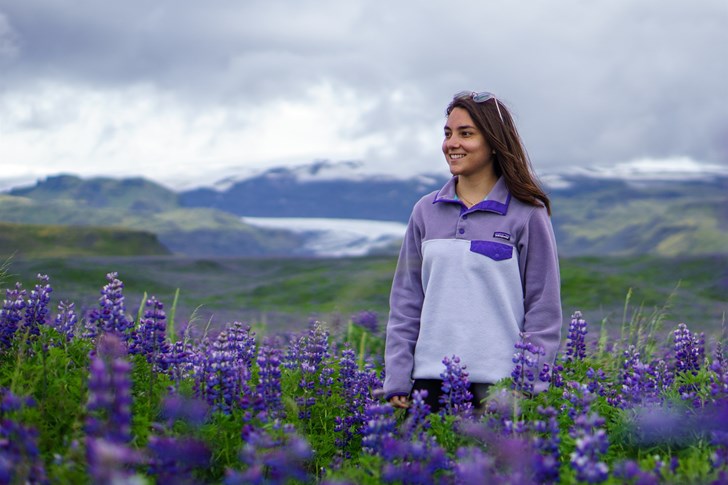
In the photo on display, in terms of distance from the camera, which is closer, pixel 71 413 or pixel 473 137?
pixel 71 413

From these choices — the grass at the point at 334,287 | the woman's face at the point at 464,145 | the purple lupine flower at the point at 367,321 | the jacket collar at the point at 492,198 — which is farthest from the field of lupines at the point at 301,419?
the grass at the point at 334,287

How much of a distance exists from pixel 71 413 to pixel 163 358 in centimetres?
112

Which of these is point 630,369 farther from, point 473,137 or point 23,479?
point 23,479

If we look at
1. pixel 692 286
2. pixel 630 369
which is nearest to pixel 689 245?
pixel 692 286

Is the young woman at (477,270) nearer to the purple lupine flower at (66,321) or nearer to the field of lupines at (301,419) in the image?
the field of lupines at (301,419)

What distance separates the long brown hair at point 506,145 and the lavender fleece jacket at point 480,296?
9cm

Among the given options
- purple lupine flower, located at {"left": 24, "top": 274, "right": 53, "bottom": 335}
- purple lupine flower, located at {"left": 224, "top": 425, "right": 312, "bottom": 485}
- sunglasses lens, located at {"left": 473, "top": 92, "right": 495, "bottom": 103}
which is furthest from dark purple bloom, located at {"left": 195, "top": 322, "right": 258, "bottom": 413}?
sunglasses lens, located at {"left": 473, "top": 92, "right": 495, "bottom": 103}

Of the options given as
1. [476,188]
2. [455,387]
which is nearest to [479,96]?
[476,188]

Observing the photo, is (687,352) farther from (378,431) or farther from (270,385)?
(270,385)

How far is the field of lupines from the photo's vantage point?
3523 millimetres

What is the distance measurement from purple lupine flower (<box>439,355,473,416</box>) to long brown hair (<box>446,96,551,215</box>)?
1.49 m

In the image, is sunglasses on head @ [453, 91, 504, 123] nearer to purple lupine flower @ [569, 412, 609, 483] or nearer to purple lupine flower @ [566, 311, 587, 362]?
purple lupine flower @ [566, 311, 587, 362]

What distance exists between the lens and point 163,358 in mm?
5488

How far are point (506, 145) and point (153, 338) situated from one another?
304cm
